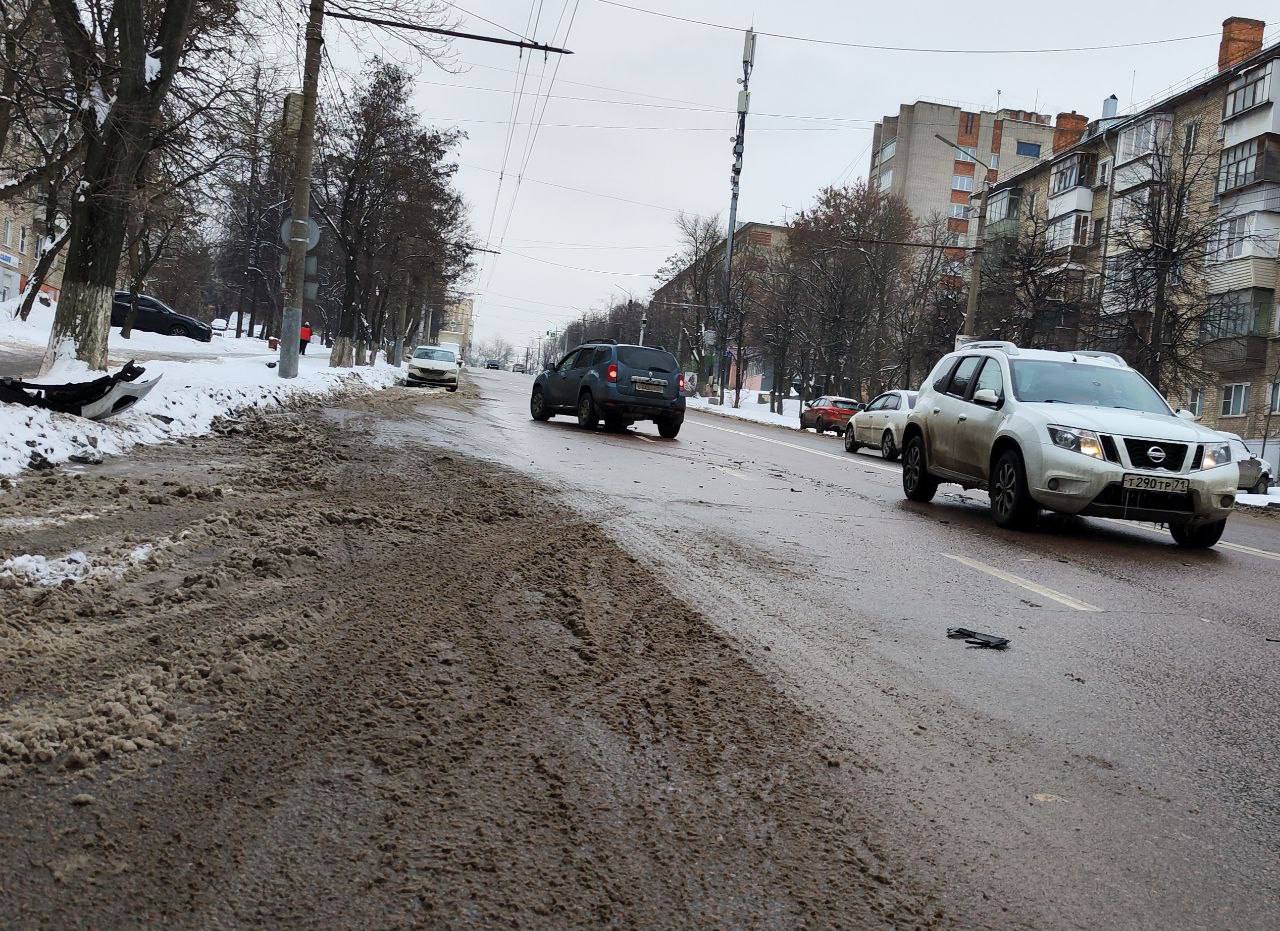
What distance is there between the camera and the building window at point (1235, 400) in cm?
4188

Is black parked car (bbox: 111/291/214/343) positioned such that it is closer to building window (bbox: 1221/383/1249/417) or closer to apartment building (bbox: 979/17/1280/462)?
apartment building (bbox: 979/17/1280/462)

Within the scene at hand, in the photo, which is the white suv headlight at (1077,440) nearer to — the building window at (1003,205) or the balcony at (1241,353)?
the balcony at (1241,353)

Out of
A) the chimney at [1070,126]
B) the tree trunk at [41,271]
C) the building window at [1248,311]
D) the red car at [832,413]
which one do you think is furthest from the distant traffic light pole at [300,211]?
the chimney at [1070,126]

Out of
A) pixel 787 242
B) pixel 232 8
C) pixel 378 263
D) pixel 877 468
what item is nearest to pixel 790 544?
pixel 877 468

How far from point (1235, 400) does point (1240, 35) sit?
1624 centimetres

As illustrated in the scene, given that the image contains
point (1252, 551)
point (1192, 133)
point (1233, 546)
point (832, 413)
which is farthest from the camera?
point (1192, 133)

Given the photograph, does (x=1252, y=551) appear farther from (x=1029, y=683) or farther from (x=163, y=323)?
(x=163, y=323)

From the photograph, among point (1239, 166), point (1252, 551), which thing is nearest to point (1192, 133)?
point (1239, 166)

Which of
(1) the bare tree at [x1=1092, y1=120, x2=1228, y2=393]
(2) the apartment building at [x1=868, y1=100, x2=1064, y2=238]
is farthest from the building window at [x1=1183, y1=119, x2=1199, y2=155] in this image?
(2) the apartment building at [x1=868, y1=100, x2=1064, y2=238]

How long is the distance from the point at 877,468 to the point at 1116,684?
13952mm

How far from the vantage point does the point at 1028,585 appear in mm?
7168

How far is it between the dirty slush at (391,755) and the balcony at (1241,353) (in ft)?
135

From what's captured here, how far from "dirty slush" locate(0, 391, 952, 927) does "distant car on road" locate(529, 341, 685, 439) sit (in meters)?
14.3

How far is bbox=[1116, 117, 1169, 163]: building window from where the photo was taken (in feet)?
157
